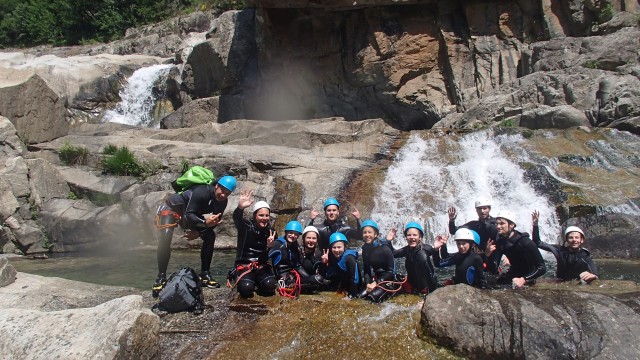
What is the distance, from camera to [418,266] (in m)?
5.73

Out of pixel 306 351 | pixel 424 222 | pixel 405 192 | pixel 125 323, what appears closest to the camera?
pixel 125 323

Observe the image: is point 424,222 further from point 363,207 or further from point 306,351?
point 306,351

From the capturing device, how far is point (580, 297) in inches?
181

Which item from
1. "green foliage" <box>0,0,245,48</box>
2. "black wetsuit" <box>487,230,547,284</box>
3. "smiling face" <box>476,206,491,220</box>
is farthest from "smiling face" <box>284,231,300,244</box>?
"green foliage" <box>0,0,245,48</box>

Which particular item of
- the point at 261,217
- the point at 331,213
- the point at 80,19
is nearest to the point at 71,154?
the point at 331,213

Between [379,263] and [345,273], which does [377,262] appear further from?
[345,273]

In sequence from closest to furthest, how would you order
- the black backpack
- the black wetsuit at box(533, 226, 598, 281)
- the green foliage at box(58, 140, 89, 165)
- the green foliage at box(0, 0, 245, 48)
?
the black backpack, the black wetsuit at box(533, 226, 598, 281), the green foliage at box(58, 140, 89, 165), the green foliage at box(0, 0, 245, 48)

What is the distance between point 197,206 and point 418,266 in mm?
2597

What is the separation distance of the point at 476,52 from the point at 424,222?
9.49 meters

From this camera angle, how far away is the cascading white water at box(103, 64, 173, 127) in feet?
71.3

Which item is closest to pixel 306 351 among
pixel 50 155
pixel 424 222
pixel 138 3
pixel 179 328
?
pixel 179 328

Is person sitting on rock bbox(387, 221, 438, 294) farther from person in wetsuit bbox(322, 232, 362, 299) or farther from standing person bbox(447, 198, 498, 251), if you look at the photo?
standing person bbox(447, 198, 498, 251)

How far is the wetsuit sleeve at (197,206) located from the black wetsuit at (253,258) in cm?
36

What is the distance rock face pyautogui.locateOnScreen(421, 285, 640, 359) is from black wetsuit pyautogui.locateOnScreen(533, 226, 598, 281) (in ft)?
4.66
